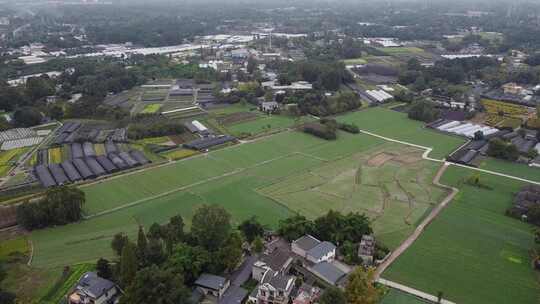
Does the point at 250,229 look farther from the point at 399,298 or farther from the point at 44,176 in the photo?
the point at 44,176

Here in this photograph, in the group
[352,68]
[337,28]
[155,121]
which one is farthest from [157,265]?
[337,28]

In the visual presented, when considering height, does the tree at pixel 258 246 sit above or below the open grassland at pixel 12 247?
above

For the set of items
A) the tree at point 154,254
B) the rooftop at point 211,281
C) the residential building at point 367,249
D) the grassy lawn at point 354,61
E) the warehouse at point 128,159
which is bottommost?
the residential building at point 367,249

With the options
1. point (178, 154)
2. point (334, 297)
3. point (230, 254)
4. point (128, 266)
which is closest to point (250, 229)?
point (230, 254)

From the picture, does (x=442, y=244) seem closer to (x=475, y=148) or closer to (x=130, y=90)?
(x=475, y=148)

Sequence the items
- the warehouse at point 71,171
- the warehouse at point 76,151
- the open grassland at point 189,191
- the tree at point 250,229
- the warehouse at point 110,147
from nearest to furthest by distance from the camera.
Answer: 1. the tree at point 250,229
2. the open grassland at point 189,191
3. the warehouse at point 71,171
4. the warehouse at point 76,151
5. the warehouse at point 110,147

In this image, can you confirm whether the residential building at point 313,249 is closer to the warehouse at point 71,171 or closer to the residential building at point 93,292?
the residential building at point 93,292

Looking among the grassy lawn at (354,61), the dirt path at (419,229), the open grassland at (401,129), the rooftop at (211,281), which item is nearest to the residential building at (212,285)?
the rooftop at (211,281)
